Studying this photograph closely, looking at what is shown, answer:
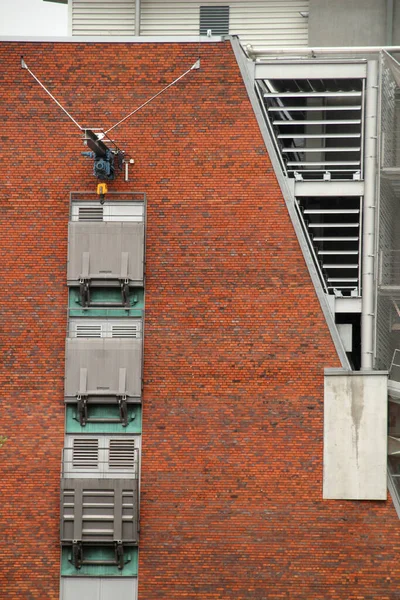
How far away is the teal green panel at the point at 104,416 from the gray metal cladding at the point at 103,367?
39 centimetres

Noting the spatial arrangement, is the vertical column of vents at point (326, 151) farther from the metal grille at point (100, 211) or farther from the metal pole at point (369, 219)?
the metal grille at point (100, 211)

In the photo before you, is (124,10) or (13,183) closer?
(13,183)

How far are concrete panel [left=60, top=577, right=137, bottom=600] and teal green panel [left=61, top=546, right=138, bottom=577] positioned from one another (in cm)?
13

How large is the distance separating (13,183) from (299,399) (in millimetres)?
9339

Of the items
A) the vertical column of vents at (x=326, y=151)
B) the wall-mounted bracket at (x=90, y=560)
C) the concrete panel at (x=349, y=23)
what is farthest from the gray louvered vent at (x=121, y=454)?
the concrete panel at (x=349, y=23)

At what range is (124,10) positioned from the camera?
29703 mm

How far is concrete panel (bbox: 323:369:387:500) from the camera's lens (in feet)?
86.2

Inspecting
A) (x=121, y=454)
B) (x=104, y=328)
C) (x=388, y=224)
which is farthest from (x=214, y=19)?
(x=121, y=454)

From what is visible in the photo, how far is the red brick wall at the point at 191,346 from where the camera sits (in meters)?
26.2

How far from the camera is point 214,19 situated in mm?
29703

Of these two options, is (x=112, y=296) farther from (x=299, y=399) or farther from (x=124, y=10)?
(x=124, y=10)

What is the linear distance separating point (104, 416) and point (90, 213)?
531 centimetres

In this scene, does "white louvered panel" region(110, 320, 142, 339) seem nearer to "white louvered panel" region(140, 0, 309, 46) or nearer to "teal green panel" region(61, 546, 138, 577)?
"teal green panel" region(61, 546, 138, 577)

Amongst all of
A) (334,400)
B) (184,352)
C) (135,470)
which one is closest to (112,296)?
(184,352)
